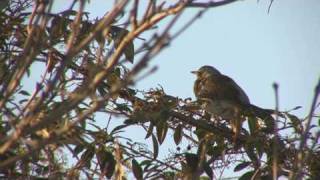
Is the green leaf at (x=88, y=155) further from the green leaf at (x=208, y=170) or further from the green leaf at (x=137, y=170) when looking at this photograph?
the green leaf at (x=208, y=170)

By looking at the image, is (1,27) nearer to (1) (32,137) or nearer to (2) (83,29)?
(2) (83,29)

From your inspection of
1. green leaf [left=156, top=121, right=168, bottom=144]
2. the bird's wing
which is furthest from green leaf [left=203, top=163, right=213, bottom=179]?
the bird's wing

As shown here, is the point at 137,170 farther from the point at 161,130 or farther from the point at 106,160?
the point at 161,130

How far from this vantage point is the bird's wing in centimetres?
663

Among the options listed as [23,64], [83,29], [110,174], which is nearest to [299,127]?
[110,174]

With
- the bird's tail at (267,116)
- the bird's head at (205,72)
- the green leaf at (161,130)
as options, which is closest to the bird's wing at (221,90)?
the bird's head at (205,72)

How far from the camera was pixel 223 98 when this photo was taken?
259 inches

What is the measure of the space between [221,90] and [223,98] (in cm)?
31

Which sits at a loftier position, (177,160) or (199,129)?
(199,129)

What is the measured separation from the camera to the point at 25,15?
3.98 m

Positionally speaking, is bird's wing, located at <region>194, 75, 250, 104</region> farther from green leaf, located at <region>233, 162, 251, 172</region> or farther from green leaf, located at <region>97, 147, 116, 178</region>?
green leaf, located at <region>97, 147, 116, 178</region>

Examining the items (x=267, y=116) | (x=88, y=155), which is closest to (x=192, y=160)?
(x=88, y=155)

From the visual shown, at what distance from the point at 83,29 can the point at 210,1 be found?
228 cm

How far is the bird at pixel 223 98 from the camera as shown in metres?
4.99
